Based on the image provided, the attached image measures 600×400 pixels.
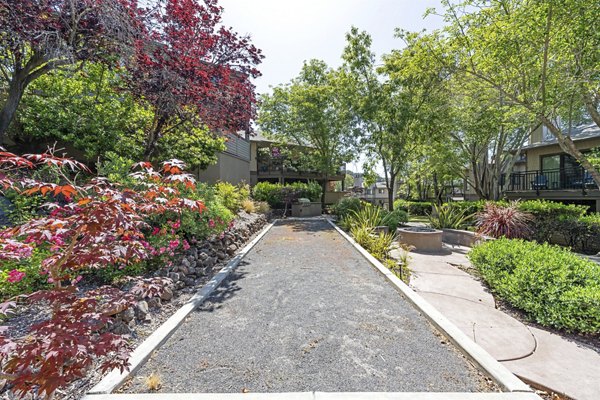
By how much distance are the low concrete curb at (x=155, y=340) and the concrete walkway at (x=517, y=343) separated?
12.3 feet

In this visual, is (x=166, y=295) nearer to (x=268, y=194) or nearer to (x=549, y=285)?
(x=549, y=285)

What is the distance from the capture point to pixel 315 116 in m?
16.8

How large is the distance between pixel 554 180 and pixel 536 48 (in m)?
10.7

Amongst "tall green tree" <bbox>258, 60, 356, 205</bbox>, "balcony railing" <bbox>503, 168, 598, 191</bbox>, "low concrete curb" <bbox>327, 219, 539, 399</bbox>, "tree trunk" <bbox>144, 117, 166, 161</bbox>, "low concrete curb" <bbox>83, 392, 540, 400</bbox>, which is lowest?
"low concrete curb" <bbox>83, 392, 540, 400</bbox>

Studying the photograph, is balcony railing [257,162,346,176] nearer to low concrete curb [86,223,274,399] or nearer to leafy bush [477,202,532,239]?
leafy bush [477,202,532,239]

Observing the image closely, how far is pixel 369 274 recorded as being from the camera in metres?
5.51

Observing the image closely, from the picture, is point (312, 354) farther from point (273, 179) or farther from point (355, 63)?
point (273, 179)

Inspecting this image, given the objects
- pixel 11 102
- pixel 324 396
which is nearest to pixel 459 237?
pixel 324 396

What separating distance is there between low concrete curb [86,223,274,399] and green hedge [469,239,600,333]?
4901 millimetres

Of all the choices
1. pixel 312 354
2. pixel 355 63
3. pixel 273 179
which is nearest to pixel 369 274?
pixel 312 354

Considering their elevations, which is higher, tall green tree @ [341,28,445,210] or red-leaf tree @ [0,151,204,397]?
tall green tree @ [341,28,445,210]

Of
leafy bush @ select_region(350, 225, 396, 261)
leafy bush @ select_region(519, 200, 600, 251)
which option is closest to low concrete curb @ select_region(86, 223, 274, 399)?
leafy bush @ select_region(350, 225, 396, 261)

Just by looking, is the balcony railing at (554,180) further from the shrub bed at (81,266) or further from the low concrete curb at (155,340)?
the shrub bed at (81,266)

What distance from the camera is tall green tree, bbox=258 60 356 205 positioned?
16.6 metres
